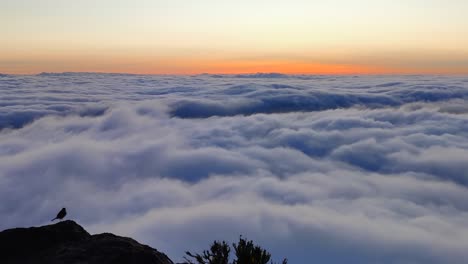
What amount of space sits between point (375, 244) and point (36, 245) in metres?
31.4

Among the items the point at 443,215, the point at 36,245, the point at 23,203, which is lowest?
the point at 23,203

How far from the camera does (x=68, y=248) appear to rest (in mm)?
7367

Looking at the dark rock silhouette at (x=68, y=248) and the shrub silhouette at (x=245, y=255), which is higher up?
the shrub silhouette at (x=245, y=255)

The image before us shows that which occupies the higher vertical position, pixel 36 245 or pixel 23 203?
pixel 36 245

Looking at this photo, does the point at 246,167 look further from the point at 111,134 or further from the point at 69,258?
the point at 69,258

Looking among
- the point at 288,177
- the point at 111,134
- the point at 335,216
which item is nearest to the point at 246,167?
the point at 288,177

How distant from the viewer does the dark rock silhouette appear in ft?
23.1

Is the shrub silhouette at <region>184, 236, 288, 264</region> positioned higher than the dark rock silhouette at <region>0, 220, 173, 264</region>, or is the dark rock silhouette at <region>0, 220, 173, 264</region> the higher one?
the shrub silhouette at <region>184, 236, 288, 264</region>

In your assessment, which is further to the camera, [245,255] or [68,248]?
[68,248]

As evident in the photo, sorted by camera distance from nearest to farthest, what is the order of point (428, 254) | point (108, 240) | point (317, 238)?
point (108, 240) → point (428, 254) → point (317, 238)

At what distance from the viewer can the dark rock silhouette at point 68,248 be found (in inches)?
277

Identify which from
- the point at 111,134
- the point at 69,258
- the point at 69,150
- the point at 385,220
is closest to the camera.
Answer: the point at 69,258

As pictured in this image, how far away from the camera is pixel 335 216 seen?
134 feet

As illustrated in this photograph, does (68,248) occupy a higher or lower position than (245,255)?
lower
